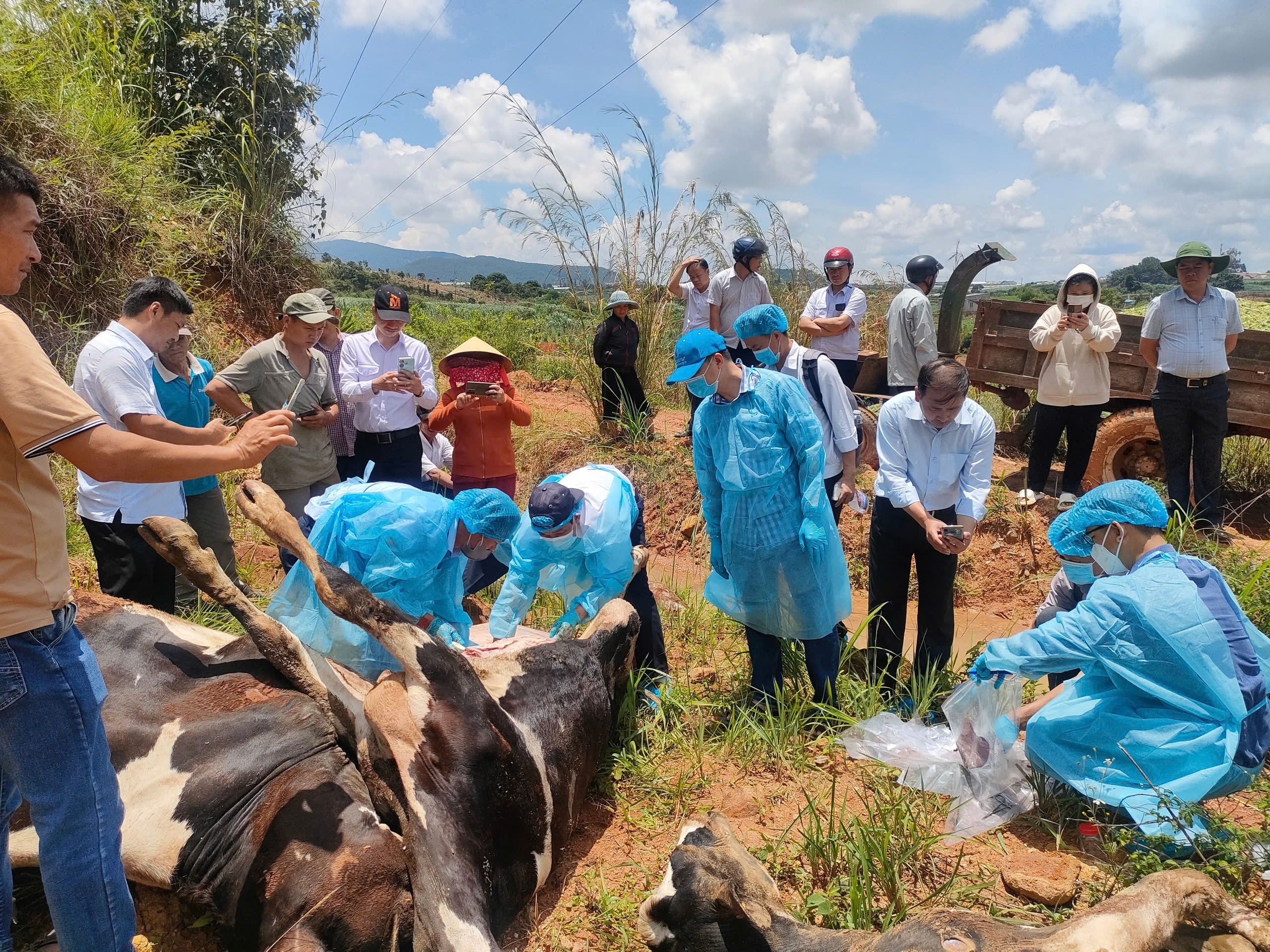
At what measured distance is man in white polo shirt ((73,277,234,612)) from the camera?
3045mm

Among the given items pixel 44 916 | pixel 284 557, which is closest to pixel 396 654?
pixel 44 916

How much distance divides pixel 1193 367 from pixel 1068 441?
907mm

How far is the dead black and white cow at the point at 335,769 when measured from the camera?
1860 millimetres

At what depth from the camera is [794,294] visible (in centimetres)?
951

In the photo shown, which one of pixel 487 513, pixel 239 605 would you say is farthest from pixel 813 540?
pixel 239 605

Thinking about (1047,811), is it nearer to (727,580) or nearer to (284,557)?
(727,580)

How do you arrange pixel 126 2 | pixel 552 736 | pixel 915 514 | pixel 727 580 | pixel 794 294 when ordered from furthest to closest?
pixel 794 294, pixel 126 2, pixel 727 580, pixel 915 514, pixel 552 736

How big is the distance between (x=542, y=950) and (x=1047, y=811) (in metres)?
1.77

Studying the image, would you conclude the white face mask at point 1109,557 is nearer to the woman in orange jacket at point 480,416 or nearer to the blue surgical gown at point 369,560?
the blue surgical gown at point 369,560

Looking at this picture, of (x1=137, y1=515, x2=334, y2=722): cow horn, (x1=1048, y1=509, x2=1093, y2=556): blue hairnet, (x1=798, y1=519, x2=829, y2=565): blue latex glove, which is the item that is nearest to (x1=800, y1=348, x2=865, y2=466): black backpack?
(x1=798, y1=519, x2=829, y2=565): blue latex glove

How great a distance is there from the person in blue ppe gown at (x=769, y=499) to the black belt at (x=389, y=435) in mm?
1947

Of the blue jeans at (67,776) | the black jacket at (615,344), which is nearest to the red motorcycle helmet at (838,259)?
the black jacket at (615,344)

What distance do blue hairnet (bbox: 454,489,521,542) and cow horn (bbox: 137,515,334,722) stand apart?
0.81 meters

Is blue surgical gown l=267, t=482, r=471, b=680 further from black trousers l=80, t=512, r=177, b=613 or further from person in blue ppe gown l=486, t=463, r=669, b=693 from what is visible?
black trousers l=80, t=512, r=177, b=613
